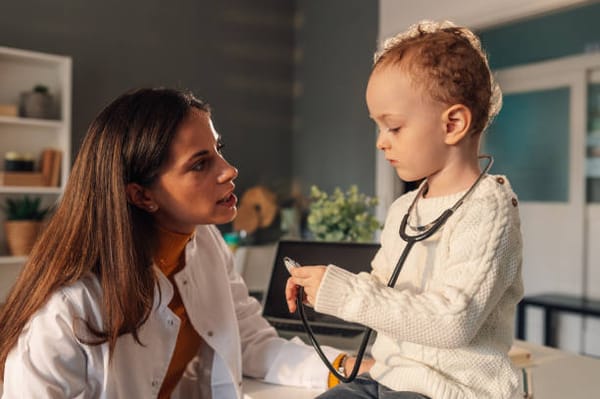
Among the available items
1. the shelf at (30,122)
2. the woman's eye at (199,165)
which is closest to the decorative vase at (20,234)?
the shelf at (30,122)

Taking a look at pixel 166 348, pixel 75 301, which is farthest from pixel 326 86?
pixel 75 301

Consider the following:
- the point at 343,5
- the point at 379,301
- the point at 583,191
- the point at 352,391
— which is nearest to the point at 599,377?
the point at 352,391

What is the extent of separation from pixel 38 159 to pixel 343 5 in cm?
240

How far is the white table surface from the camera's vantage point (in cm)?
128

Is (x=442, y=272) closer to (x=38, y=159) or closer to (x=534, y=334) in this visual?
(x=38, y=159)

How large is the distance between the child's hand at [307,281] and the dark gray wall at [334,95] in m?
3.15

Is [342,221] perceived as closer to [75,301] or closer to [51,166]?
[75,301]

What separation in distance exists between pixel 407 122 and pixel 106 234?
637mm

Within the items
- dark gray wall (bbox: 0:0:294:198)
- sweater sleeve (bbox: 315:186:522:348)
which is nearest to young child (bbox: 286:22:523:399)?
sweater sleeve (bbox: 315:186:522:348)

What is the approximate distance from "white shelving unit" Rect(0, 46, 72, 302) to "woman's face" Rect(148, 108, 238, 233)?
7.93 ft

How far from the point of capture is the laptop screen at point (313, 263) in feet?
5.26

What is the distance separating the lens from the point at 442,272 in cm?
85

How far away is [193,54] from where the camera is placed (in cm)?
427

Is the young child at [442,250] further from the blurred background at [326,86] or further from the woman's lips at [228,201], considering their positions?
the blurred background at [326,86]
